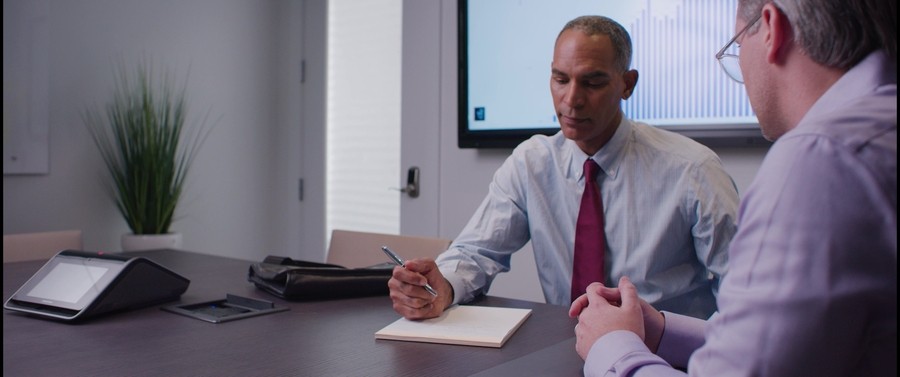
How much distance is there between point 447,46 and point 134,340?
8.58ft

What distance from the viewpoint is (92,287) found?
4.80 ft

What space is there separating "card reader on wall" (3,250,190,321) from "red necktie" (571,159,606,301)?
95 cm

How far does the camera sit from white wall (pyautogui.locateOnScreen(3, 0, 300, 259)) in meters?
3.66

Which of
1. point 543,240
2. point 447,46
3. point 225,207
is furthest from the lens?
point 225,207

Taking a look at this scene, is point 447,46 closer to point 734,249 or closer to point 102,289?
point 102,289

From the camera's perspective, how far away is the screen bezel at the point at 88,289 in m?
1.43

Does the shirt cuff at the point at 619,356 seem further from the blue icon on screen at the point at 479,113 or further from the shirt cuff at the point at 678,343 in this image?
the blue icon on screen at the point at 479,113

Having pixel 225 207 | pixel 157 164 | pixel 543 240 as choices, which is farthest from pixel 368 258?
pixel 225 207

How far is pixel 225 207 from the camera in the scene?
177 inches

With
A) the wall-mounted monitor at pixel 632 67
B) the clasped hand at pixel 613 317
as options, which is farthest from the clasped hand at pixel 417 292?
the wall-mounted monitor at pixel 632 67

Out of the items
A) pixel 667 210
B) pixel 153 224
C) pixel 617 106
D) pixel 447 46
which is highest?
pixel 447 46

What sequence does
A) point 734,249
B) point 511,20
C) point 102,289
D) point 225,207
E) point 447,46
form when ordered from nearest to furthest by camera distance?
point 734,249, point 102,289, point 511,20, point 447,46, point 225,207

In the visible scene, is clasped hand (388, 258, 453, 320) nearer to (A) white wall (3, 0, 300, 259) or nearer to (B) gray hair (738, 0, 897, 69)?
(B) gray hair (738, 0, 897, 69)

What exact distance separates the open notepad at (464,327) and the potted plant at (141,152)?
106 inches
